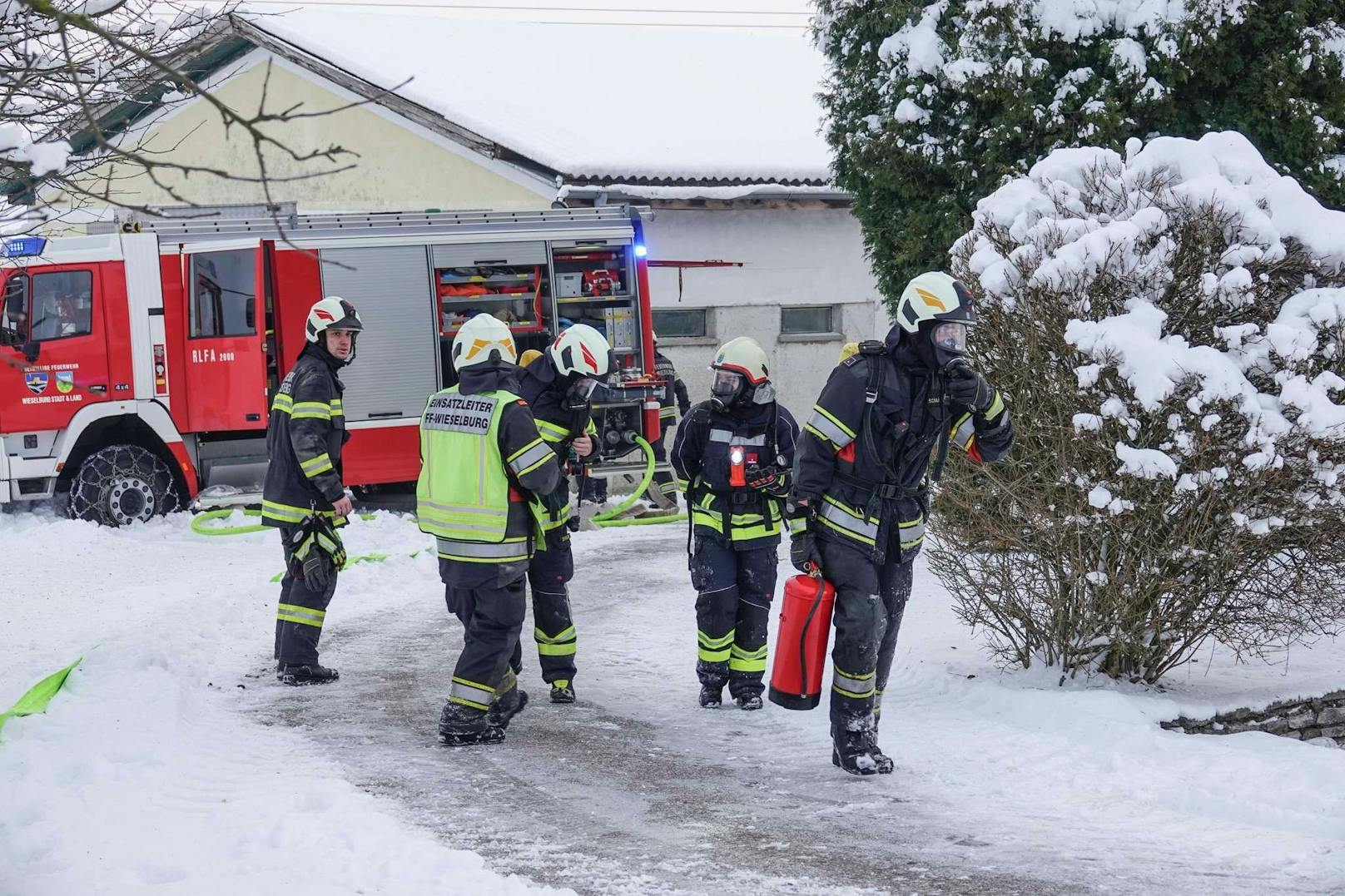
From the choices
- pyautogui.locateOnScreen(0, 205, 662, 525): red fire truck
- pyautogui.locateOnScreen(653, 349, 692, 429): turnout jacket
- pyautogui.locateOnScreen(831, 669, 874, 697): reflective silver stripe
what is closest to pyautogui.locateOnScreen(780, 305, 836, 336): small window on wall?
pyautogui.locateOnScreen(653, 349, 692, 429): turnout jacket

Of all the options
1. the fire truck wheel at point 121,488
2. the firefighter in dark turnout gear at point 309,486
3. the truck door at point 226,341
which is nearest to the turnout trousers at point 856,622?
the firefighter in dark turnout gear at point 309,486

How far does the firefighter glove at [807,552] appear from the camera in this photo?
19.9 feet

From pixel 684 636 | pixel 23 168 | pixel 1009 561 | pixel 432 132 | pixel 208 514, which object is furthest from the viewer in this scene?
pixel 432 132

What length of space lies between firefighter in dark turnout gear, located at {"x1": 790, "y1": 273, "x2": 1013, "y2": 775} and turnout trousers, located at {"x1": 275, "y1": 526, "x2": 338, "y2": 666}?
2880mm

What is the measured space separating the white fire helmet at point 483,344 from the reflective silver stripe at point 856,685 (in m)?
2.00

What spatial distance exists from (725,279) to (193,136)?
7.07 metres

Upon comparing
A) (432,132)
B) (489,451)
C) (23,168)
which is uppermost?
(432,132)

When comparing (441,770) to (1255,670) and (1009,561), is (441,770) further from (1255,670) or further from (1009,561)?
(1255,670)

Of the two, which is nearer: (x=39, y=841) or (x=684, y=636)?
(x=39, y=841)

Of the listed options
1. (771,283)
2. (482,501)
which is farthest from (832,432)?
(771,283)

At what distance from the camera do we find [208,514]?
13.6 metres

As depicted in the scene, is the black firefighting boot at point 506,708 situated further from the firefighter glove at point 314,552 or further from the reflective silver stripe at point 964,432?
the reflective silver stripe at point 964,432

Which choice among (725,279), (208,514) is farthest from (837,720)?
(725,279)

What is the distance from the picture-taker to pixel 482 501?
6.37 meters
